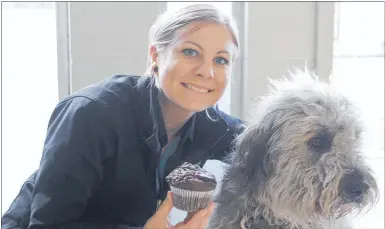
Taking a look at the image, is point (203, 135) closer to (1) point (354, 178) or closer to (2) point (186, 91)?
(2) point (186, 91)

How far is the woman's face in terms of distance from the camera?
4.81 ft

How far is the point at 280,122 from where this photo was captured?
145 centimetres

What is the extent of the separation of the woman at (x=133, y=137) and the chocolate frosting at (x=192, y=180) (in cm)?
8

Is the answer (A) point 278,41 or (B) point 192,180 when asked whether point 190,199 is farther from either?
(A) point 278,41

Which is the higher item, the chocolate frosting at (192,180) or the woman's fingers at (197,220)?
the chocolate frosting at (192,180)

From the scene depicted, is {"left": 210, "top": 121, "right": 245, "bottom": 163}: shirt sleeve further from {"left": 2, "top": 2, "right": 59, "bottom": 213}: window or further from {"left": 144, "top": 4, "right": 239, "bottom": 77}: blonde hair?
{"left": 2, "top": 2, "right": 59, "bottom": 213}: window

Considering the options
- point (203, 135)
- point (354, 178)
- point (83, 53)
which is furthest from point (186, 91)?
point (83, 53)

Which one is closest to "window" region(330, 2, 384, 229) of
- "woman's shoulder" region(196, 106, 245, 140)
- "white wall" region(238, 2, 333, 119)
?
"white wall" region(238, 2, 333, 119)

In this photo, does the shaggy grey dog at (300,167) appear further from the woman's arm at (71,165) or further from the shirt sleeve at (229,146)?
the woman's arm at (71,165)

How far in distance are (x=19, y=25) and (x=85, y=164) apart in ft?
4.10

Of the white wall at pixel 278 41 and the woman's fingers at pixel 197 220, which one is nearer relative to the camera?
the woman's fingers at pixel 197 220

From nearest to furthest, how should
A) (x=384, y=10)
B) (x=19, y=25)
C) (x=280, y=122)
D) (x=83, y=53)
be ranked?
(x=280, y=122)
(x=83, y=53)
(x=19, y=25)
(x=384, y=10)

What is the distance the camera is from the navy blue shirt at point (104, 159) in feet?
4.55

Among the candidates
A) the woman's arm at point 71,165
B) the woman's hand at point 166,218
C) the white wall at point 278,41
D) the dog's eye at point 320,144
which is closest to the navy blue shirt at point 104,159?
the woman's arm at point 71,165
